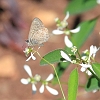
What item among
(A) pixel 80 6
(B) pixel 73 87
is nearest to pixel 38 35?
(B) pixel 73 87

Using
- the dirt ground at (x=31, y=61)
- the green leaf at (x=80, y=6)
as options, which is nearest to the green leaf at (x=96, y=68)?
the green leaf at (x=80, y=6)

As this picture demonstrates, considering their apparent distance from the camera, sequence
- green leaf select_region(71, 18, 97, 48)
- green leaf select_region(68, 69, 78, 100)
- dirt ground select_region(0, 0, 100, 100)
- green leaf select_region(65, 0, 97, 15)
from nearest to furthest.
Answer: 1. green leaf select_region(68, 69, 78, 100)
2. green leaf select_region(71, 18, 97, 48)
3. green leaf select_region(65, 0, 97, 15)
4. dirt ground select_region(0, 0, 100, 100)

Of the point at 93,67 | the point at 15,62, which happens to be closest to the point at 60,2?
the point at 15,62

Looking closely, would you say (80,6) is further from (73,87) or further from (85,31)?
(73,87)

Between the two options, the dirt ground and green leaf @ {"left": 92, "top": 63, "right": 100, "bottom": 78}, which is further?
the dirt ground

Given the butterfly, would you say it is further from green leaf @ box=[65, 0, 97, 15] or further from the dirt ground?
the dirt ground

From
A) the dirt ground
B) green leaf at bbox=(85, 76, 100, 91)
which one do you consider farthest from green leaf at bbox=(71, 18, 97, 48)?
the dirt ground
